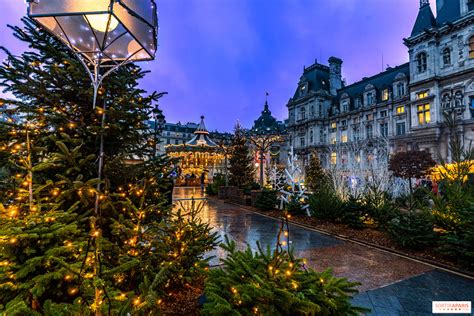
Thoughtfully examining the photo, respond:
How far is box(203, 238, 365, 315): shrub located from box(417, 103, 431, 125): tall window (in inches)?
1409

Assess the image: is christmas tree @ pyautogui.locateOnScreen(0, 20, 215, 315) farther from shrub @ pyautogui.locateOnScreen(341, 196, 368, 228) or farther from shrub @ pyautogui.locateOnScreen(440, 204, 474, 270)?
shrub @ pyautogui.locateOnScreen(341, 196, 368, 228)

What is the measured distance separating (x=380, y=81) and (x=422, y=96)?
37.4 ft

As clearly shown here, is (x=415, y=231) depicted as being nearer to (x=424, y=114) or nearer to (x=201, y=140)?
(x=201, y=140)

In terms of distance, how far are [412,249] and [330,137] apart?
140 feet

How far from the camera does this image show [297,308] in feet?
7.58

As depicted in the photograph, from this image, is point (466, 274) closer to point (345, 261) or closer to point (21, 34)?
point (345, 261)

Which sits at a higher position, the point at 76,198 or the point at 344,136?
the point at 344,136

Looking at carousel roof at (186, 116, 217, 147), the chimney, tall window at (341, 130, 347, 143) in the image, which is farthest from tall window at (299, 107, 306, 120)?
carousel roof at (186, 116, 217, 147)

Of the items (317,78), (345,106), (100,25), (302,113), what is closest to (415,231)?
(100,25)

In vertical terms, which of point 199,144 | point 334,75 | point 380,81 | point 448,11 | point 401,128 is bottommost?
point 199,144

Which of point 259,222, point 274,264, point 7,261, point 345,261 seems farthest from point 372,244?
point 7,261

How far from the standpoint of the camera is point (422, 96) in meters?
30.0

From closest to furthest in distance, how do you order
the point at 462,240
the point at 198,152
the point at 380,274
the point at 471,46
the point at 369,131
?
the point at 380,274 → the point at 462,240 → the point at 198,152 → the point at 471,46 → the point at 369,131

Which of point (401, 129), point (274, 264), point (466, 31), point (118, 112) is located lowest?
point (274, 264)
